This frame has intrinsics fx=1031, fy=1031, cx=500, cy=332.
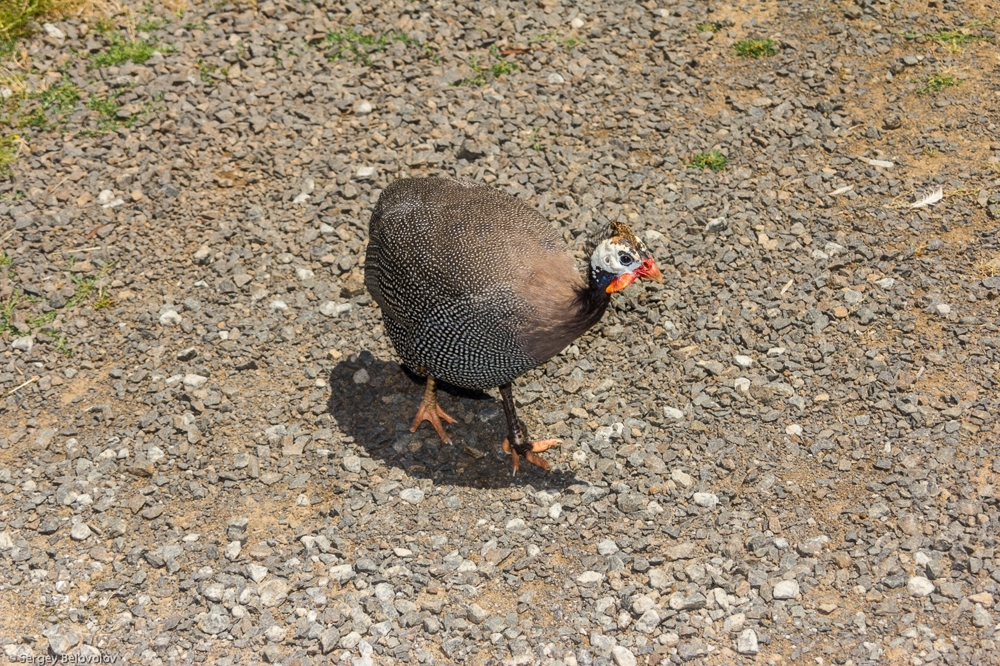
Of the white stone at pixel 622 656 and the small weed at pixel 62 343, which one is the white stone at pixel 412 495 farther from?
the small weed at pixel 62 343

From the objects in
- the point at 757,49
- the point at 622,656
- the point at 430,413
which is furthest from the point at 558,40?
the point at 622,656

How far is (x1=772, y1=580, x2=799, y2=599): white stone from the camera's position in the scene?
4.99m

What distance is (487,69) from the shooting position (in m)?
7.94

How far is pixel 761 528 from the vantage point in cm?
531

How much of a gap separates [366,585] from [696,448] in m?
1.94

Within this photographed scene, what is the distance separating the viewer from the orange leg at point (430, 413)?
19.9ft

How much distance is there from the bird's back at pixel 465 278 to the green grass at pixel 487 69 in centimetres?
212

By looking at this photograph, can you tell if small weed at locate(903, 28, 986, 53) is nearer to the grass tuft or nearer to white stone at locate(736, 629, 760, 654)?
white stone at locate(736, 629, 760, 654)

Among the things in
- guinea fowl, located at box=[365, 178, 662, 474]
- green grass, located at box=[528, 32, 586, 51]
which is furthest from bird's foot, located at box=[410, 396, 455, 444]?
green grass, located at box=[528, 32, 586, 51]

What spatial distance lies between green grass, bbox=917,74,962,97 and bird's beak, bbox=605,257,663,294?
352 cm

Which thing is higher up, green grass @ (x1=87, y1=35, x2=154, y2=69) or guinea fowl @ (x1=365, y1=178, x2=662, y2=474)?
guinea fowl @ (x1=365, y1=178, x2=662, y2=474)

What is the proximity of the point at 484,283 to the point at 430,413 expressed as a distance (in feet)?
3.57

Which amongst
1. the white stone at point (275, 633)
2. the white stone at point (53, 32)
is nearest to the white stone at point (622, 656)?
the white stone at point (275, 633)

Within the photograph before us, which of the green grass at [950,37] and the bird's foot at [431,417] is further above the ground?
the green grass at [950,37]
